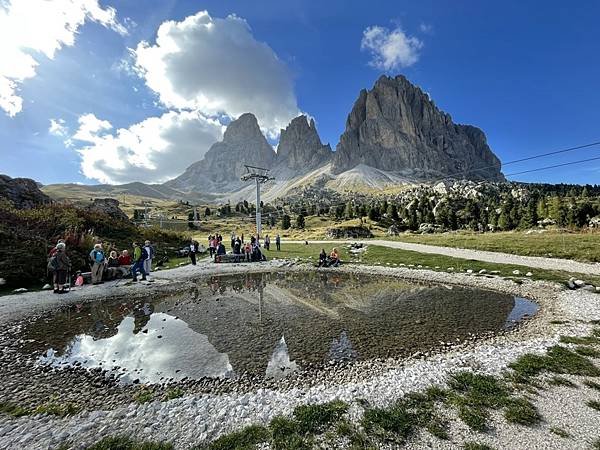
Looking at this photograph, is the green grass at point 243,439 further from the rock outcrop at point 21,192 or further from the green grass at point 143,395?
the rock outcrop at point 21,192

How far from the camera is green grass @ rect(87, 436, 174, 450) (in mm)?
4898

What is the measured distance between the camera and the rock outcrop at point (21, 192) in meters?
28.0

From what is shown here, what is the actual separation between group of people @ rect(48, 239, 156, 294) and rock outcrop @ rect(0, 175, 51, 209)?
14091 millimetres

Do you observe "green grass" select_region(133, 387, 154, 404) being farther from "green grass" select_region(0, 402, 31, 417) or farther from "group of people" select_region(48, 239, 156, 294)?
"group of people" select_region(48, 239, 156, 294)

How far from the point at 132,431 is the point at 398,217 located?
101m

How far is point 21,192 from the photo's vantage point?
2966 centimetres

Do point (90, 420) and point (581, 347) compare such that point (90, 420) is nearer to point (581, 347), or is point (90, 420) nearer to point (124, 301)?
point (124, 301)

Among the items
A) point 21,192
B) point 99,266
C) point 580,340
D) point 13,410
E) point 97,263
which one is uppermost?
point 21,192

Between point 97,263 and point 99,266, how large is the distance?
0.31m

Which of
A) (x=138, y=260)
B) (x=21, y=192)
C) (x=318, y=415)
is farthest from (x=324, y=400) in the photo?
(x=21, y=192)

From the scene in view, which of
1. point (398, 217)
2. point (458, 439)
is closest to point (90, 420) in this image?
point (458, 439)

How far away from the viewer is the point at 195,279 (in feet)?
71.8

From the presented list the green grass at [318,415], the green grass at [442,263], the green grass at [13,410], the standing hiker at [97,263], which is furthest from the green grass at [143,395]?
the green grass at [442,263]

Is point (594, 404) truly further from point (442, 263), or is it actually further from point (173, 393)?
point (442, 263)
